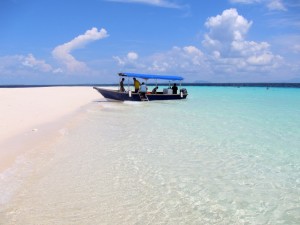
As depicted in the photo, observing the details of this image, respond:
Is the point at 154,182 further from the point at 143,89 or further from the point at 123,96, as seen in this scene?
the point at 143,89

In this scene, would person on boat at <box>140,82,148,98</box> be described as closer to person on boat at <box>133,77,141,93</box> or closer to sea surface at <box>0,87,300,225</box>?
person on boat at <box>133,77,141,93</box>

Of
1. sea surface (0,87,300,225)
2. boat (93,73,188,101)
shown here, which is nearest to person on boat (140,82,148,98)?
boat (93,73,188,101)

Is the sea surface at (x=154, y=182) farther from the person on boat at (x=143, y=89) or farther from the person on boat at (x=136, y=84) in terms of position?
the person on boat at (x=136, y=84)

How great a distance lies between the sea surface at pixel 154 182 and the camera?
16.3 feet

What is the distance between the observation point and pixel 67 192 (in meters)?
5.82

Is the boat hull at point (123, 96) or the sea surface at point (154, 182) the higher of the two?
the boat hull at point (123, 96)

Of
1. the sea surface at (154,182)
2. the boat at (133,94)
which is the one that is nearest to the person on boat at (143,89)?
the boat at (133,94)

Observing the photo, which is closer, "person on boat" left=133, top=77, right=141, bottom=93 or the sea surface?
the sea surface

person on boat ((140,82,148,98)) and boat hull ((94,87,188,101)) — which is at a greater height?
person on boat ((140,82,148,98))

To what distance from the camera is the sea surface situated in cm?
496

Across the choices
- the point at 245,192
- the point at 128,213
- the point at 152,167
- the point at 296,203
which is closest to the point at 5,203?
the point at 128,213

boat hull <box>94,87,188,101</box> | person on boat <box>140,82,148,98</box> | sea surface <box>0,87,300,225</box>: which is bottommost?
sea surface <box>0,87,300,225</box>

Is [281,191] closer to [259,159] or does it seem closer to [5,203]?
[259,159]

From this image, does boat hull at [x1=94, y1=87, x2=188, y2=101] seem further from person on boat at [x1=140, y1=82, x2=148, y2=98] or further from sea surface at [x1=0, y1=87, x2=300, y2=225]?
sea surface at [x1=0, y1=87, x2=300, y2=225]
